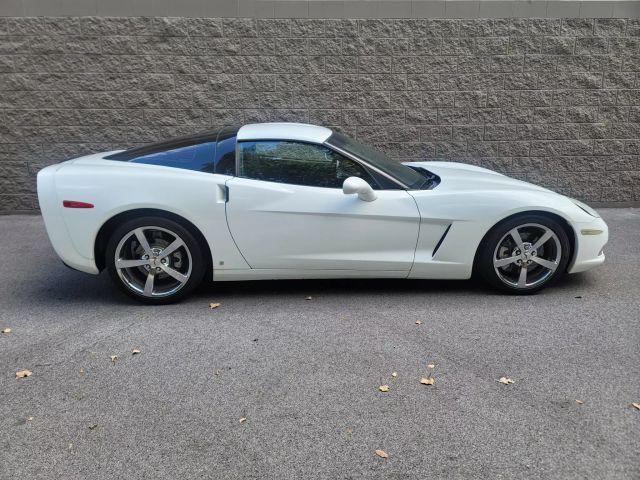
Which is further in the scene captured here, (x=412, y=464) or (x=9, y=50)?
(x=9, y=50)

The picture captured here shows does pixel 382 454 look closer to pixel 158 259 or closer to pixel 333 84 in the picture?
pixel 158 259

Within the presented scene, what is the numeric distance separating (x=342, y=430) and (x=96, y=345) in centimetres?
185

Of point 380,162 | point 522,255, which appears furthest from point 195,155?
point 522,255

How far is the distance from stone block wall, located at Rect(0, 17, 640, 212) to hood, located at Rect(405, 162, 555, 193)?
2.41 meters

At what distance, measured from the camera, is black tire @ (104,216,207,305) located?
4496 millimetres

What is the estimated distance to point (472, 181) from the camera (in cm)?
509

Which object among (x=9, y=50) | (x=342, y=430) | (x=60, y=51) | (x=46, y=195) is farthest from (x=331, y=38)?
(x=342, y=430)

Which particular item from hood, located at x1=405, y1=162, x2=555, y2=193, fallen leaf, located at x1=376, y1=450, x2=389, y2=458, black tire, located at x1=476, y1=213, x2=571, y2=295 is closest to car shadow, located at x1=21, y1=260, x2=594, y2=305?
black tire, located at x1=476, y1=213, x2=571, y2=295

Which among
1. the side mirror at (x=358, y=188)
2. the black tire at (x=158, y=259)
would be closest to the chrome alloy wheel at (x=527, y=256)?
the side mirror at (x=358, y=188)

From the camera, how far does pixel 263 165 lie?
15.4 feet

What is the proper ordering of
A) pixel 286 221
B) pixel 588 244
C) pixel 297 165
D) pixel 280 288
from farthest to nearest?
pixel 280 288 → pixel 588 244 → pixel 297 165 → pixel 286 221

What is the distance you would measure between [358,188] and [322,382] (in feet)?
5.25

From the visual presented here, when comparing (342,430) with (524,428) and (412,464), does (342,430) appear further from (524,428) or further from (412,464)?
(524,428)

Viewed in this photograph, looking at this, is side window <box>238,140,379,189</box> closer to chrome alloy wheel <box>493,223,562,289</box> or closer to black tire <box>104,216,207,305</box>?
black tire <box>104,216,207,305</box>
